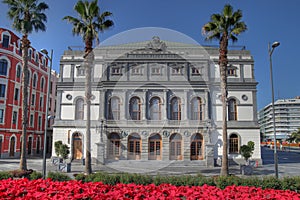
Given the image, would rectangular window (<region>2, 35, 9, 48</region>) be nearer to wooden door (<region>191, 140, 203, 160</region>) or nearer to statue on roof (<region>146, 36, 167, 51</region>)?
statue on roof (<region>146, 36, 167, 51</region>)

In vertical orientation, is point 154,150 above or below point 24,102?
below

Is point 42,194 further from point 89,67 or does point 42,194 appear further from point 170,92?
point 170,92

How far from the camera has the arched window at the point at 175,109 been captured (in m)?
30.2

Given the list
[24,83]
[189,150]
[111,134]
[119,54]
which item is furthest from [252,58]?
[24,83]

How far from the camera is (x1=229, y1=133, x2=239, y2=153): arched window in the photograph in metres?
29.5

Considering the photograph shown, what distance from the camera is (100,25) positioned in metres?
19.1

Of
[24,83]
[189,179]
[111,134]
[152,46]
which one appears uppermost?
[152,46]

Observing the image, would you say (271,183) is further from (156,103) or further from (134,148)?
(156,103)

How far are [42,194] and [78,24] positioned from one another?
15020mm

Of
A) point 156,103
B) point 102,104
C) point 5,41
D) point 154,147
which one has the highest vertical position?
point 5,41

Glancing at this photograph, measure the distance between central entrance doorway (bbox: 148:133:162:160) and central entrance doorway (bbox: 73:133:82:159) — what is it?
8.45 m

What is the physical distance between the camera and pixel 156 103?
99.8ft

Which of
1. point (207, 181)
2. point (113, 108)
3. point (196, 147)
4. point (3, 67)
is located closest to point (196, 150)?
point (196, 147)

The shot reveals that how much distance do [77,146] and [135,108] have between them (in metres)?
8.42
